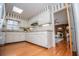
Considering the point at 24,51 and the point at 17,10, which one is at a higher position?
the point at 17,10

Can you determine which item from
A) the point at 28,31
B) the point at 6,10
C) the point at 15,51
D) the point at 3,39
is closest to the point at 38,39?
the point at 28,31

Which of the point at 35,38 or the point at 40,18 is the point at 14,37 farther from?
the point at 40,18

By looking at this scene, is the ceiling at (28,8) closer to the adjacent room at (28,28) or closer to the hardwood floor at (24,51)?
the adjacent room at (28,28)

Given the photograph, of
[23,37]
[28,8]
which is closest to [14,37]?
[23,37]

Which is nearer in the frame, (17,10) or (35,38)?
(17,10)

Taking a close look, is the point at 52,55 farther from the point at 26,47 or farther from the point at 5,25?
the point at 5,25

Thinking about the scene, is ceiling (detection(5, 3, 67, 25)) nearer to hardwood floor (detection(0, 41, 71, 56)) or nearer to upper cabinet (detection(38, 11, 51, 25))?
upper cabinet (detection(38, 11, 51, 25))

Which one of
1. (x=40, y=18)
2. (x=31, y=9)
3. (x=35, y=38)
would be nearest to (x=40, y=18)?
(x=40, y=18)

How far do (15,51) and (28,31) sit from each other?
0.86 ft

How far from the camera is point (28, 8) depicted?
2.47ft

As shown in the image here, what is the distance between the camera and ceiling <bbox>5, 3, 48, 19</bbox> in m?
0.73

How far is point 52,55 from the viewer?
2.28ft

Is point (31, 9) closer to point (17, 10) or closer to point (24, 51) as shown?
→ point (17, 10)

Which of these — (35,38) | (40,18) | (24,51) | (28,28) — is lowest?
(24,51)
